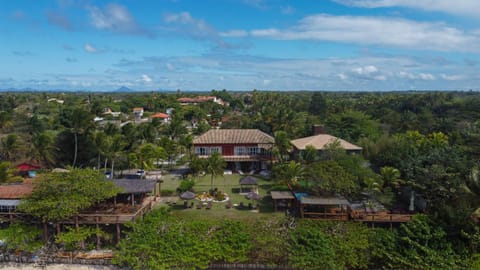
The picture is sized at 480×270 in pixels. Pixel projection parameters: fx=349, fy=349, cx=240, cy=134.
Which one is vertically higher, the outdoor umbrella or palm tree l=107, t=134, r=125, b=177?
palm tree l=107, t=134, r=125, b=177

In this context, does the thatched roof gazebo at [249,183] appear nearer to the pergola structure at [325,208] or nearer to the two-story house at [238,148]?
the two-story house at [238,148]

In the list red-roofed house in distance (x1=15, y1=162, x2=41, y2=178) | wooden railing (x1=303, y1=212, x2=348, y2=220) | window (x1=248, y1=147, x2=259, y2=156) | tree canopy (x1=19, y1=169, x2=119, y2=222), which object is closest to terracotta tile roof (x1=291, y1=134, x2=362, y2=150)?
window (x1=248, y1=147, x2=259, y2=156)

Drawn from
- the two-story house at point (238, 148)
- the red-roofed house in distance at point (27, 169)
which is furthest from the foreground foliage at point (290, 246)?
the red-roofed house in distance at point (27, 169)

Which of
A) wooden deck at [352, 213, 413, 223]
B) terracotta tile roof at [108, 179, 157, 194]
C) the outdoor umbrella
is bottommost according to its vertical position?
the outdoor umbrella

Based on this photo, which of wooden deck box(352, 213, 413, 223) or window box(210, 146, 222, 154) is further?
window box(210, 146, 222, 154)

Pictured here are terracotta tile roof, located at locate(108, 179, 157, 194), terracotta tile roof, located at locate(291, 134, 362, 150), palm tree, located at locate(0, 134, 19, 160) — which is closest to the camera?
terracotta tile roof, located at locate(108, 179, 157, 194)

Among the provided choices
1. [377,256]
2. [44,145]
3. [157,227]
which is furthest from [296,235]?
[44,145]

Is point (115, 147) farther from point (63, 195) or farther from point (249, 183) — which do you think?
point (249, 183)

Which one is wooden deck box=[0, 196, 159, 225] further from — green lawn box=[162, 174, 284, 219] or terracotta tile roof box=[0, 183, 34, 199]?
green lawn box=[162, 174, 284, 219]
